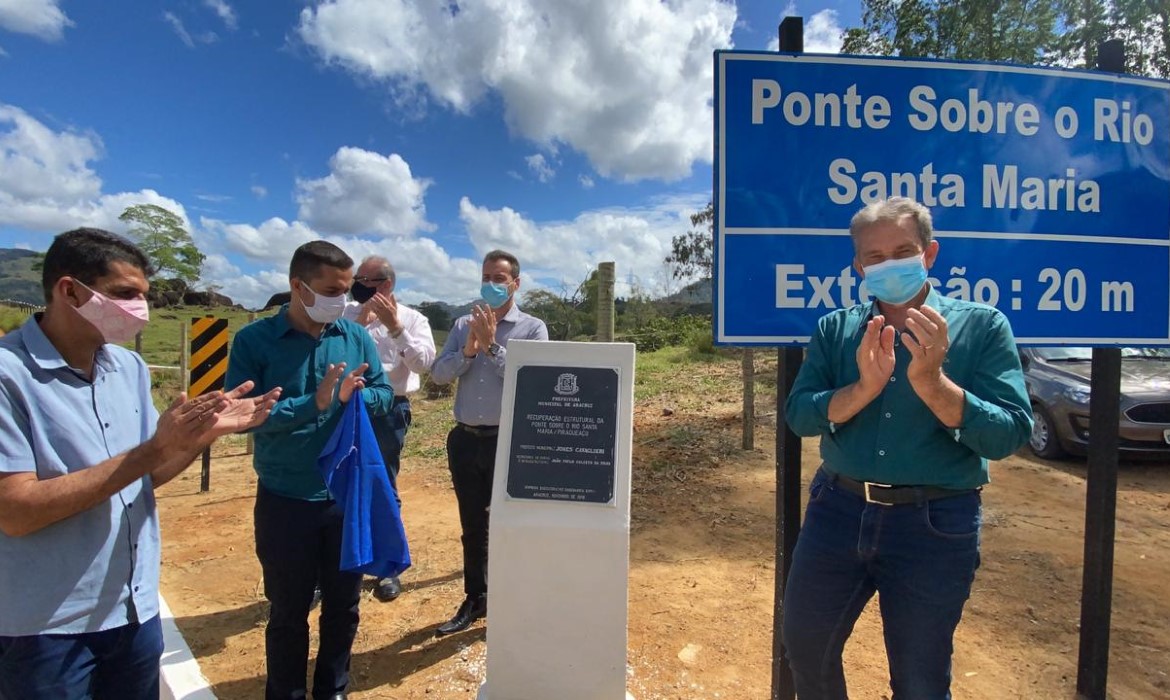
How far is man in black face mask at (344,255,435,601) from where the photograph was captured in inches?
145

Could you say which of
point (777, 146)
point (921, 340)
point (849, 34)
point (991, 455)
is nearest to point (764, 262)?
point (777, 146)

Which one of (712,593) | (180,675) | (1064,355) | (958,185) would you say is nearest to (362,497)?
(180,675)

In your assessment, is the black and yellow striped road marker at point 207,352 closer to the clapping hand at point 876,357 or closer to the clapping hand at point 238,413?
the clapping hand at point 238,413

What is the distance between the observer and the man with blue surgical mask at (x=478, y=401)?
3398mm

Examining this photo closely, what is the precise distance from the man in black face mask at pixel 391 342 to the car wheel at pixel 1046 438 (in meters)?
7.17

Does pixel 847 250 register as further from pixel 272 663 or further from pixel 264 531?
pixel 272 663

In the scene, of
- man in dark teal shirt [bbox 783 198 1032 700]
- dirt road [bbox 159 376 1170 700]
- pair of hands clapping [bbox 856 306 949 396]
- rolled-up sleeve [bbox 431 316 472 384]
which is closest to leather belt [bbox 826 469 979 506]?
man in dark teal shirt [bbox 783 198 1032 700]

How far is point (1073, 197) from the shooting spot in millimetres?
2820

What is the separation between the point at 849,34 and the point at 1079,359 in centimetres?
830

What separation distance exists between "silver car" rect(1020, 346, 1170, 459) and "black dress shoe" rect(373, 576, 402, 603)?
6.82 m

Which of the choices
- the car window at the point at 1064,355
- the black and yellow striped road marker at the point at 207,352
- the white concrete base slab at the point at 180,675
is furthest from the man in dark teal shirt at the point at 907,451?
the car window at the point at 1064,355

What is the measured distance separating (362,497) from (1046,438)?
26.4 feet

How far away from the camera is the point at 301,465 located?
251cm

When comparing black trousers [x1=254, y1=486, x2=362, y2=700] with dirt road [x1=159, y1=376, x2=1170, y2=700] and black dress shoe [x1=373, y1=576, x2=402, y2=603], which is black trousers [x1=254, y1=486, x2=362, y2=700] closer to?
dirt road [x1=159, y1=376, x2=1170, y2=700]
